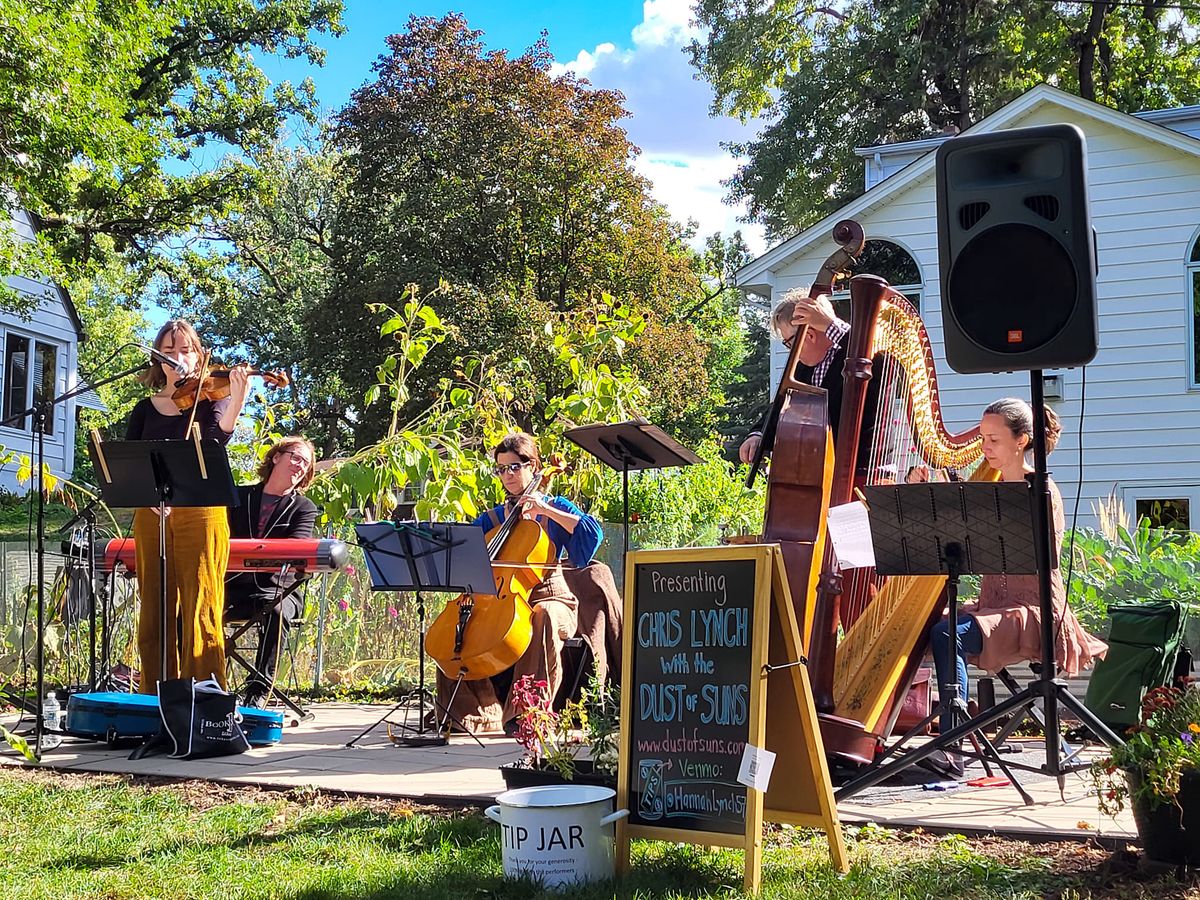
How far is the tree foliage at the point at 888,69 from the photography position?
2206cm

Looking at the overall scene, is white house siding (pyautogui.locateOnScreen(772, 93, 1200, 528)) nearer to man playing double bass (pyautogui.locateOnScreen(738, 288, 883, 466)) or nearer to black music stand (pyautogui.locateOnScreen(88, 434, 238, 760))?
man playing double bass (pyautogui.locateOnScreen(738, 288, 883, 466))

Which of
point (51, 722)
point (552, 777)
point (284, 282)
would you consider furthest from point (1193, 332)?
point (284, 282)

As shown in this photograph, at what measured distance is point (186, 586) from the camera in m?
6.17

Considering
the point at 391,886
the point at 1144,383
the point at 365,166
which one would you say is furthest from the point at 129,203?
the point at 391,886

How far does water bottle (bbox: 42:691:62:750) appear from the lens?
20.5 feet

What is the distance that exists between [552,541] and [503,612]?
472 millimetres

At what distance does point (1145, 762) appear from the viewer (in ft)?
10.9

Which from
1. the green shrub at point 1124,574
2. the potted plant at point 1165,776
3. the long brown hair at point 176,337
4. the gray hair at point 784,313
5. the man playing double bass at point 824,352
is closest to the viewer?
the potted plant at point 1165,776

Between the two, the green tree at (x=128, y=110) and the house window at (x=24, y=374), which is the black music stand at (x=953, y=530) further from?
the house window at (x=24, y=374)

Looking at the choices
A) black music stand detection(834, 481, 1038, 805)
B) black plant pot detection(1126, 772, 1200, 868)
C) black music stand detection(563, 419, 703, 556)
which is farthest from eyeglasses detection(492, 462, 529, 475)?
black plant pot detection(1126, 772, 1200, 868)

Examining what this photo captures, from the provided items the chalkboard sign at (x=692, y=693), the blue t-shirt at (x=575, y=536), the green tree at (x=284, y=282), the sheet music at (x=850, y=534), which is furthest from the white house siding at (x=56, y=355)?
the chalkboard sign at (x=692, y=693)

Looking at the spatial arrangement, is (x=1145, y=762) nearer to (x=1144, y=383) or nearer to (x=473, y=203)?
(x=1144, y=383)

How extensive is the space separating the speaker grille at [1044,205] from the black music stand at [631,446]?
194 centimetres

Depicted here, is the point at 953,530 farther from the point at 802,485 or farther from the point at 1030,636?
the point at 1030,636
